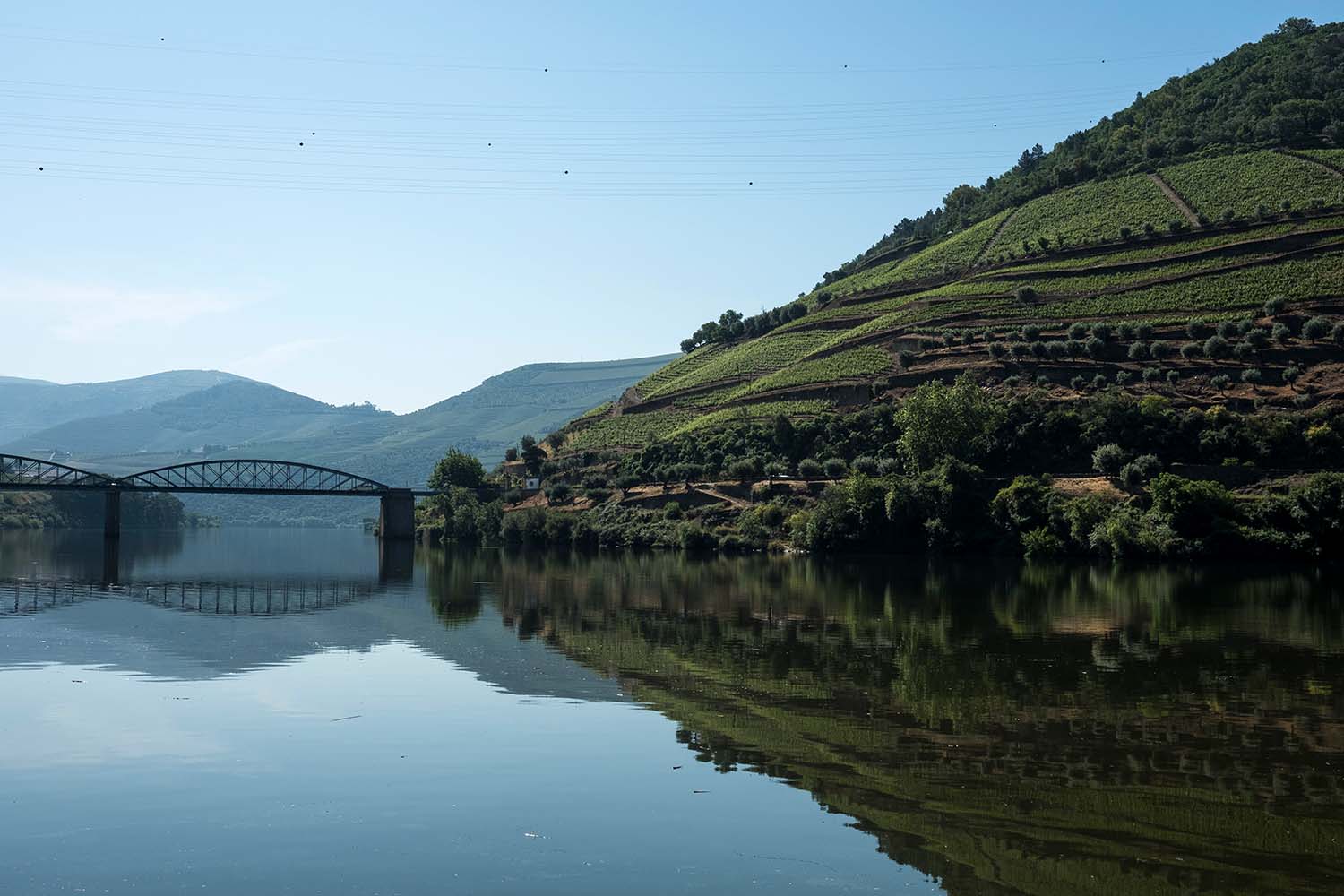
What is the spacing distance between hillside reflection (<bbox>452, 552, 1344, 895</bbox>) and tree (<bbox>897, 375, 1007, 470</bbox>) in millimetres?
37868

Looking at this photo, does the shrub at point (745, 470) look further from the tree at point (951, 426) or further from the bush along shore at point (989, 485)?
the tree at point (951, 426)

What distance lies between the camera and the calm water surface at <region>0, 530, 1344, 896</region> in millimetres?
16641

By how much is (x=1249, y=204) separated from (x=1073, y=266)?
1970 cm

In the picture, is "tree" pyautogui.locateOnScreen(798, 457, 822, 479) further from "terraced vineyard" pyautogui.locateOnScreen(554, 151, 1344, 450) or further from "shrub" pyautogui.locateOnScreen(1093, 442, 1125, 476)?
"shrub" pyautogui.locateOnScreen(1093, 442, 1125, 476)

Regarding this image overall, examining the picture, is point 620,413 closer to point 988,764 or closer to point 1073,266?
point 1073,266

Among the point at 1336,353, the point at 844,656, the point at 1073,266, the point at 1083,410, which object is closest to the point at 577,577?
the point at 844,656

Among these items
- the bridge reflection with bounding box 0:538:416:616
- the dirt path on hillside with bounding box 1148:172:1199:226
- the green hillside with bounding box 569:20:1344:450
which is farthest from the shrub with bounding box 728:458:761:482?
the dirt path on hillside with bounding box 1148:172:1199:226

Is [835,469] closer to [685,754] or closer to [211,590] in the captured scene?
[211,590]

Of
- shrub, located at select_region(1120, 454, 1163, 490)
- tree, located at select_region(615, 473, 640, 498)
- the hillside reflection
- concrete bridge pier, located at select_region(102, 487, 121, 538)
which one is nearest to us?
the hillside reflection

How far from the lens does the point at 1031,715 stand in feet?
87.7

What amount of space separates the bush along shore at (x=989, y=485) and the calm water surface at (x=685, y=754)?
99.1 ft

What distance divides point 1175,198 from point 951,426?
61.2 metres

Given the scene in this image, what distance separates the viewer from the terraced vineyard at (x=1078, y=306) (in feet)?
346

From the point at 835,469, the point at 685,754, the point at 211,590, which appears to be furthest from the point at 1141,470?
the point at 685,754
